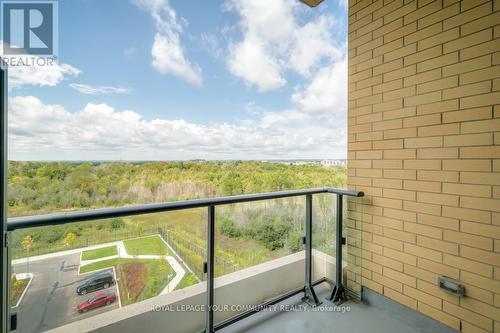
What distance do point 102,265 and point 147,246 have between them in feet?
0.82

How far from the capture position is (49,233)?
1.12 meters

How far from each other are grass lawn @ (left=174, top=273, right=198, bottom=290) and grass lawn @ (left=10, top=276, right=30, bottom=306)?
82cm

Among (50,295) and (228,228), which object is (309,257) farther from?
(50,295)

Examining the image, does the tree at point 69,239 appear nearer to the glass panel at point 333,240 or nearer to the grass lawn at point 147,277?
the grass lawn at point 147,277

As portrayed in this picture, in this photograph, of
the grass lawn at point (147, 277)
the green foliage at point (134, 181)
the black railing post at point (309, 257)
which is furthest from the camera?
the black railing post at point (309, 257)

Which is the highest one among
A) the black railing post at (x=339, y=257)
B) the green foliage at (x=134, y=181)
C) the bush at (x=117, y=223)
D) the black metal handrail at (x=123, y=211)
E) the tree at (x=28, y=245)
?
the green foliage at (x=134, y=181)

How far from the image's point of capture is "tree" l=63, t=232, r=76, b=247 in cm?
116

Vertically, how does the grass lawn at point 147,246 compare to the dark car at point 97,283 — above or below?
above

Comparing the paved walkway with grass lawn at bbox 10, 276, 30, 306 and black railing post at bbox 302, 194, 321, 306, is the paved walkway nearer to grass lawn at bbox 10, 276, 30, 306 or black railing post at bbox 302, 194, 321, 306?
grass lawn at bbox 10, 276, 30, 306

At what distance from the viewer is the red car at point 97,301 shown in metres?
1.25

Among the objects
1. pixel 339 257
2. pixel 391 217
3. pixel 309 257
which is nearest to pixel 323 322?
pixel 309 257

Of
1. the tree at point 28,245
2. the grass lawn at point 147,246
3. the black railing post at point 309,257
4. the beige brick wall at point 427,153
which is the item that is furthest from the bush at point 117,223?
the beige brick wall at point 427,153

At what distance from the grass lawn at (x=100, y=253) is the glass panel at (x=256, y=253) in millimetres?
692

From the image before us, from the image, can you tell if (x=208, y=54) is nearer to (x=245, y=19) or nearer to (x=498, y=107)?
(x=245, y=19)
